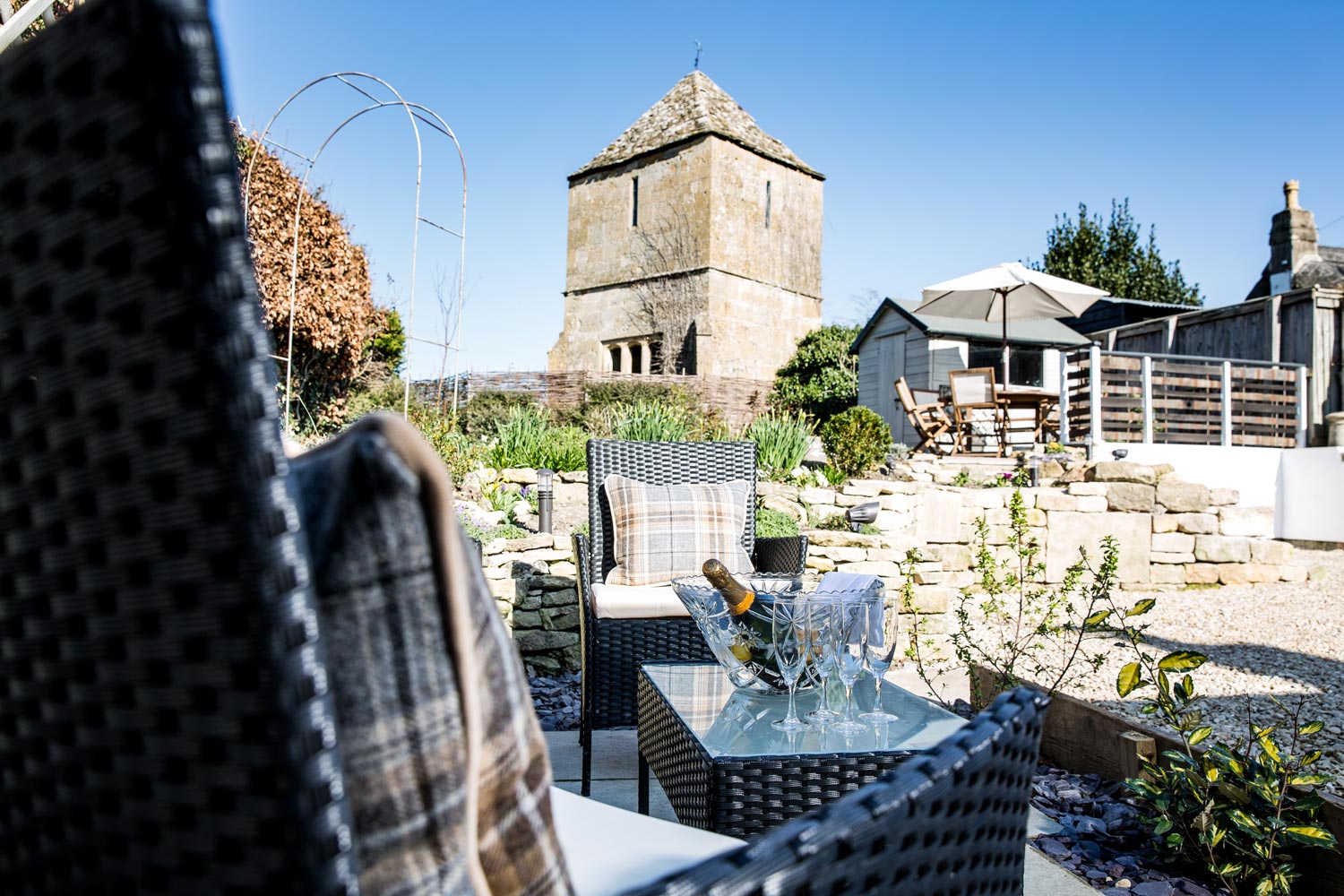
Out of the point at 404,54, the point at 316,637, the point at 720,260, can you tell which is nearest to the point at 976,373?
the point at 404,54

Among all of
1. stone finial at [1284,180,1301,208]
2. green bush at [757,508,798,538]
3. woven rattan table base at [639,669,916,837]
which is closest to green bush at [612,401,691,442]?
green bush at [757,508,798,538]

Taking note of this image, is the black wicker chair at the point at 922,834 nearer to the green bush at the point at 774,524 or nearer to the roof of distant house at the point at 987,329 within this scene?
the green bush at the point at 774,524

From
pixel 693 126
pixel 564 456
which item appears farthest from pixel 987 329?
pixel 564 456

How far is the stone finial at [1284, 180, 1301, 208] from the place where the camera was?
57.4ft

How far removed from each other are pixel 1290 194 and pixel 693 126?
42.0 ft

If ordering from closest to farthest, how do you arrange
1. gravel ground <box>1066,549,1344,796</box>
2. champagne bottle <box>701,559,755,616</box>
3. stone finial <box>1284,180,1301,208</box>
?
1. champagne bottle <box>701,559,755,616</box>
2. gravel ground <box>1066,549,1344,796</box>
3. stone finial <box>1284,180,1301,208</box>

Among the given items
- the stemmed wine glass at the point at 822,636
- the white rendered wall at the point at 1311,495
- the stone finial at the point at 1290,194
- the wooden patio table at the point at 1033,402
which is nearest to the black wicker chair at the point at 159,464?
the stemmed wine glass at the point at 822,636

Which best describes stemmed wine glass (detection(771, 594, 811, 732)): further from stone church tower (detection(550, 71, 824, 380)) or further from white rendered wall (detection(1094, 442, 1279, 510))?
stone church tower (detection(550, 71, 824, 380))

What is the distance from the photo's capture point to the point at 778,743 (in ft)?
5.85

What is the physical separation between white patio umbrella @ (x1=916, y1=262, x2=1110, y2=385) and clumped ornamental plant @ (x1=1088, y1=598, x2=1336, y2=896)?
9.64m

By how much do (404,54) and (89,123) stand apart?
9534mm

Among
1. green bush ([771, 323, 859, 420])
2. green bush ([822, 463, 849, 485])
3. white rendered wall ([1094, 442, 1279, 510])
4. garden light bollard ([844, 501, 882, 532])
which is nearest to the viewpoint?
garden light bollard ([844, 501, 882, 532])

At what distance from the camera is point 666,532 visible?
3557 millimetres

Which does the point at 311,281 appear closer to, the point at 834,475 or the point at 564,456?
the point at 564,456
